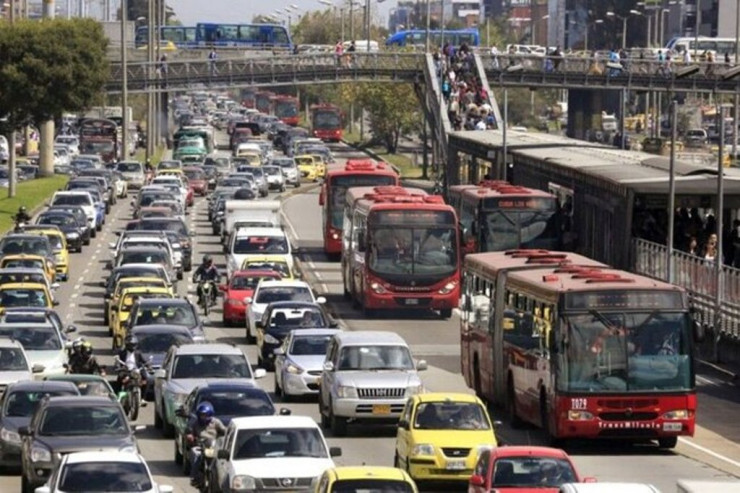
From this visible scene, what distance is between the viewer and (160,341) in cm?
3962

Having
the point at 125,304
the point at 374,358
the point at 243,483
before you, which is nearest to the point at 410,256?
the point at 125,304

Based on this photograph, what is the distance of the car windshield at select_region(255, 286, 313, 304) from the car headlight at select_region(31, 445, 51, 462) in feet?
67.2

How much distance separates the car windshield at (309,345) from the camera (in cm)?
3866

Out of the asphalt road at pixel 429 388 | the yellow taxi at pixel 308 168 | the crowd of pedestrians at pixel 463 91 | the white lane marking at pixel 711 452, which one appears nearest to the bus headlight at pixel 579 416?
the asphalt road at pixel 429 388

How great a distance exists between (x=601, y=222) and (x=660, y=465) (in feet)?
65.0

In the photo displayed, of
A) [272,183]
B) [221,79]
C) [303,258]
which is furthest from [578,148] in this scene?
[221,79]

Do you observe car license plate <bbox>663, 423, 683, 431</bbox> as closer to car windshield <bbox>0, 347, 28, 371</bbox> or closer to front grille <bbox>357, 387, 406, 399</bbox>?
front grille <bbox>357, 387, 406, 399</bbox>

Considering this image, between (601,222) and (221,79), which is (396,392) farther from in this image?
(221,79)

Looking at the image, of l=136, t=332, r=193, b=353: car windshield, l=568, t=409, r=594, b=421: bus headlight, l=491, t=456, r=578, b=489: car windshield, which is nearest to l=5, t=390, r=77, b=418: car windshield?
l=568, t=409, r=594, b=421: bus headlight

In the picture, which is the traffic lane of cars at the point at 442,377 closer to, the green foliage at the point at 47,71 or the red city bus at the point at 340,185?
the red city bus at the point at 340,185

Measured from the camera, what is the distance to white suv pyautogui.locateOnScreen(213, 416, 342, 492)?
2583 centimetres

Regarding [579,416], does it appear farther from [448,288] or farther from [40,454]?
[448,288]

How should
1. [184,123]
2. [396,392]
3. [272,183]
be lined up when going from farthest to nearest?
1. [184,123]
2. [272,183]
3. [396,392]

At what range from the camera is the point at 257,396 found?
30781mm
